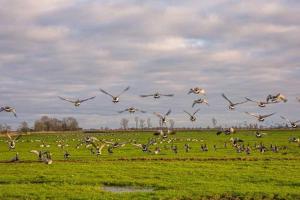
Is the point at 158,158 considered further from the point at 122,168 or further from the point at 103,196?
the point at 103,196

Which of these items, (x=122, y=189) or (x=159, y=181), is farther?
(x=159, y=181)

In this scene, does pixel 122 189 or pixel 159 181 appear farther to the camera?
pixel 159 181

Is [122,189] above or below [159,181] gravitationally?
below

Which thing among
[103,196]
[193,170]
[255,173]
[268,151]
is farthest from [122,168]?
[268,151]

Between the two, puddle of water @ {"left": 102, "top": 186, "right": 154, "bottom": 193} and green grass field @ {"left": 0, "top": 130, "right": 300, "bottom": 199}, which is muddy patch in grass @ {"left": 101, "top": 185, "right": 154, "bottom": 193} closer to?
puddle of water @ {"left": 102, "top": 186, "right": 154, "bottom": 193}

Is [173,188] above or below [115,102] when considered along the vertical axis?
below

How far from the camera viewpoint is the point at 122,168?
4481cm

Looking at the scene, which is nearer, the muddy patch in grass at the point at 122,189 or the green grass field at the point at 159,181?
the green grass field at the point at 159,181

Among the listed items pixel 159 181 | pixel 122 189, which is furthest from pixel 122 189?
pixel 159 181

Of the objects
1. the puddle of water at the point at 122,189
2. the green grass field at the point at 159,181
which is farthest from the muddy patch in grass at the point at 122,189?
the green grass field at the point at 159,181

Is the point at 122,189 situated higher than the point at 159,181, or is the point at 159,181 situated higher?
the point at 159,181

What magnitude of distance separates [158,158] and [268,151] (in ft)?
58.2

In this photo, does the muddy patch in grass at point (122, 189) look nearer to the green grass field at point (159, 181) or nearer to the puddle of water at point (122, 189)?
the puddle of water at point (122, 189)

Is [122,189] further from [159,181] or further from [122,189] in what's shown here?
[159,181]
